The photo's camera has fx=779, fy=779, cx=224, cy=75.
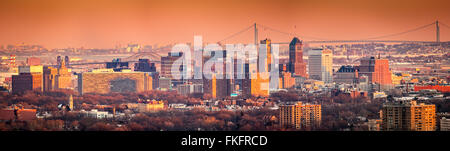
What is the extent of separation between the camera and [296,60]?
91.3 feet

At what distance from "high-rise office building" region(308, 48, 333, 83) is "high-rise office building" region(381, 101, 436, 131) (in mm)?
13068

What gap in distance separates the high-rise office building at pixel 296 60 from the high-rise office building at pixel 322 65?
33cm

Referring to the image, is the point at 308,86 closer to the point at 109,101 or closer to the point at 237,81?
the point at 237,81

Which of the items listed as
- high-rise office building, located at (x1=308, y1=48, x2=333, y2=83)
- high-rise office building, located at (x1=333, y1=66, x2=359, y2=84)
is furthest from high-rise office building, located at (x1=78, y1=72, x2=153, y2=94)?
high-rise office building, located at (x1=333, y1=66, x2=359, y2=84)

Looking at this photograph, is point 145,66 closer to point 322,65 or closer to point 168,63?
point 168,63

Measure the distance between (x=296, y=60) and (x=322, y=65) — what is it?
4.86ft

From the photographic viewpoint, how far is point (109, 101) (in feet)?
67.3

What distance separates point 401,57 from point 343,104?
25.4 feet

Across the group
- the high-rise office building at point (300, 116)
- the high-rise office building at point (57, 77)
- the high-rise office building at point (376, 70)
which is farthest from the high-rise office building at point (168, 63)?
the high-rise office building at point (300, 116)

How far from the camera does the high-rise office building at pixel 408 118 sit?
1121 centimetres

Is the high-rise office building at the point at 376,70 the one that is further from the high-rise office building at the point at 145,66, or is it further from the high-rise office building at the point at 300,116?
the high-rise office building at the point at 300,116

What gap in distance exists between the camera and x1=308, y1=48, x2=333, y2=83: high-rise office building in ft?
84.7

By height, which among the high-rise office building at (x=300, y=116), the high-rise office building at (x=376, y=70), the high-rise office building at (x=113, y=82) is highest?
the high-rise office building at (x=376, y=70)

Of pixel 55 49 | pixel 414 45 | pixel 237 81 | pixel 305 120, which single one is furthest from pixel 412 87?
pixel 55 49
